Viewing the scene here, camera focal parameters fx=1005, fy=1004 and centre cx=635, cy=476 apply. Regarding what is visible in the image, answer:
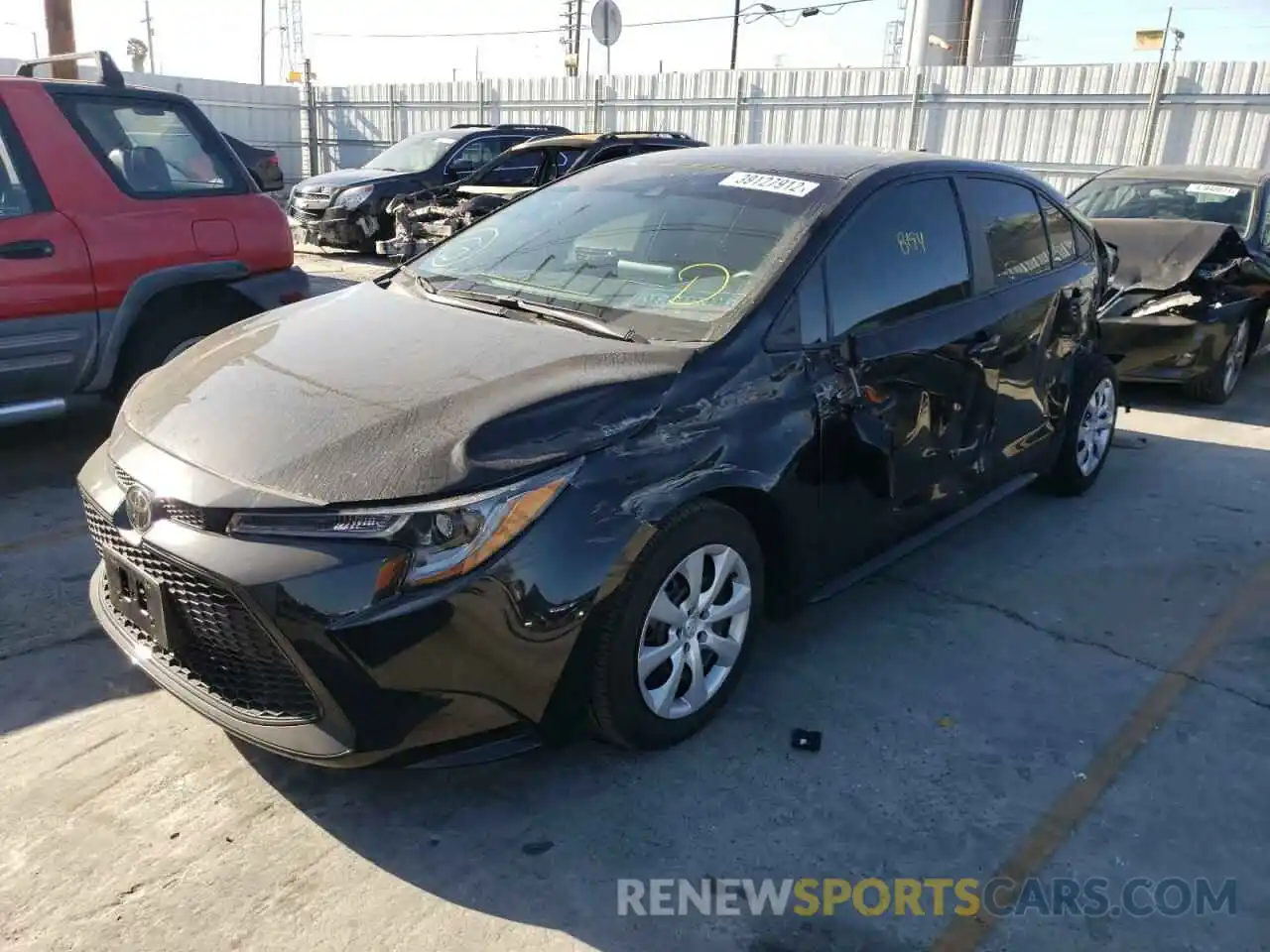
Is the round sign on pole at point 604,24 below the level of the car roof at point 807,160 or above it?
above

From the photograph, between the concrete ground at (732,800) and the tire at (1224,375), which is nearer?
the concrete ground at (732,800)

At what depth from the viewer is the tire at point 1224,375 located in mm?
7234

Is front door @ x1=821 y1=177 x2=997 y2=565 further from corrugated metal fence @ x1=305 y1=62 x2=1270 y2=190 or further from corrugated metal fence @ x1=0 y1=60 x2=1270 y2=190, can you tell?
corrugated metal fence @ x1=305 y1=62 x2=1270 y2=190

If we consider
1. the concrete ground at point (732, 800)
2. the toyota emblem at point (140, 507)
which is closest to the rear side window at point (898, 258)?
the concrete ground at point (732, 800)

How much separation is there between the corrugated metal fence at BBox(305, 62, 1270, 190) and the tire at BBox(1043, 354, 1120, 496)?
10513 mm

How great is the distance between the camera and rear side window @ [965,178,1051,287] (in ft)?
13.7

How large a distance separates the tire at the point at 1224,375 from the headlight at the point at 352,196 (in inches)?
384

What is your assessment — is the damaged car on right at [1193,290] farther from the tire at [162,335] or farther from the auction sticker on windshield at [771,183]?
the tire at [162,335]

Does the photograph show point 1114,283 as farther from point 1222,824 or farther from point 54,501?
point 54,501

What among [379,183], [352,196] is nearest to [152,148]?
[352,196]

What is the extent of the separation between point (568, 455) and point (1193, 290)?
6.20 meters

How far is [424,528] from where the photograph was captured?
2346mm

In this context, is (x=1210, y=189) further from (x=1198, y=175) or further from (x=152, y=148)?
(x=152, y=148)

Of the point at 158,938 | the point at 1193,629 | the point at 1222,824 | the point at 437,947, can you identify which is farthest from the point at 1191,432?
the point at 158,938
